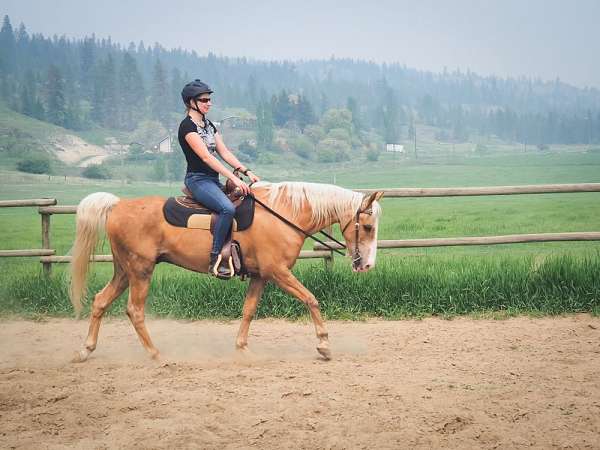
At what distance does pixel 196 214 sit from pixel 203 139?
0.63 m

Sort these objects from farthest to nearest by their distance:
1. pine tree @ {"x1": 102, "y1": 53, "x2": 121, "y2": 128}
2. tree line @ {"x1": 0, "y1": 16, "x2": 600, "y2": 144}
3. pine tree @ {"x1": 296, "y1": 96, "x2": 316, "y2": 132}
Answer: pine tree @ {"x1": 296, "y1": 96, "x2": 316, "y2": 132}, pine tree @ {"x1": 102, "y1": 53, "x2": 121, "y2": 128}, tree line @ {"x1": 0, "y1": 16, "x2": 600, "y2": 144}

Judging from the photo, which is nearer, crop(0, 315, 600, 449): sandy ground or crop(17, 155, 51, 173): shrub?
crop(0, 315, 600, 449): sandy ground

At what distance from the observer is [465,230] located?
44.4 feet

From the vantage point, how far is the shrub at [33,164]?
15.9 m

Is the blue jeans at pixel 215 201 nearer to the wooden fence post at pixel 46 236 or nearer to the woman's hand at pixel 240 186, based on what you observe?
the woman's hand at pixel 240 186

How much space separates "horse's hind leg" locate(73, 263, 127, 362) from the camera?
18.3ft

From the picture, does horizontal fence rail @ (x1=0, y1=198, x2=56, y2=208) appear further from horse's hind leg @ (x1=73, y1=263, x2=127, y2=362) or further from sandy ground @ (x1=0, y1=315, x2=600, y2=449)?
horse's hind leg @ (x1=73, y1=263, x2=127, y2=362)

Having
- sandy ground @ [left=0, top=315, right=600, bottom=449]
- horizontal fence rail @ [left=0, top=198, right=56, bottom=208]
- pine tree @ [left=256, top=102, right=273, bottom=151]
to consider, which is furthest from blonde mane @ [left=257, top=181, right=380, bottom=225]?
pine tree @ [left=256, top=102, right=273, bottom=151]

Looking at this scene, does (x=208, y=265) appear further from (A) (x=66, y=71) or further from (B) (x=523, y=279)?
(A) (x=66, y=71)

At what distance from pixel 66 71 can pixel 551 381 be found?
1874 cm

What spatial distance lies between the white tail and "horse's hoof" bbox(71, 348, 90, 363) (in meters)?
0.64

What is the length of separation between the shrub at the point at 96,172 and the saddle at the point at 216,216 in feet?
45.0

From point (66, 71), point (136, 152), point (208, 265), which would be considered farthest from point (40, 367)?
point (66, 71)

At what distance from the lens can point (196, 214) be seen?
545 centimetres
